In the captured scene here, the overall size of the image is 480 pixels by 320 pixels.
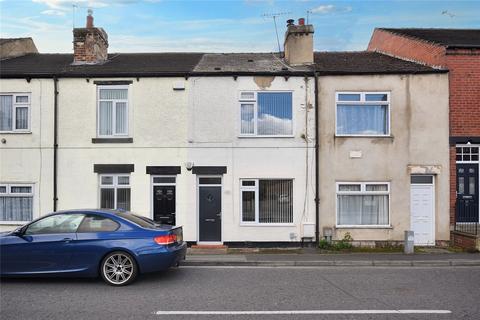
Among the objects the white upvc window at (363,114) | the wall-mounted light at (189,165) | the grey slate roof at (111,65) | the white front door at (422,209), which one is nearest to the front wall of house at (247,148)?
the wall-mounted light at (189,165)

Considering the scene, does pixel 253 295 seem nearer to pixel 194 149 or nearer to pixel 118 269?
pixel 118 269

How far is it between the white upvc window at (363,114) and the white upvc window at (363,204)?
1601 millimetres

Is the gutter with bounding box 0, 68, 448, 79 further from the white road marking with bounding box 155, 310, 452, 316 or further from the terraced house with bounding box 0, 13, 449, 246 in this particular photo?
the white road marking with bounding box 155, 310, 452, 316

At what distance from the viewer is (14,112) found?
14227 millimetres

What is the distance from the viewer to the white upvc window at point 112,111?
14211 mm

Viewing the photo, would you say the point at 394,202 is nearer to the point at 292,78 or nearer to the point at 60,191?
the point at 292,78

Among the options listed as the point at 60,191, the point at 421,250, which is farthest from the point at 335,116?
the point at 60,191

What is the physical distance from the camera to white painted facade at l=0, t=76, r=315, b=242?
551 inches

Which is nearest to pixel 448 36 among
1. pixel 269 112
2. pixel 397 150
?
pixel 397 150

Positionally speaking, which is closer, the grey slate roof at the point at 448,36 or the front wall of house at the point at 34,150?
the front wall of house at the point at 34,150

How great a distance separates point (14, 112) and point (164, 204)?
536 centimetres

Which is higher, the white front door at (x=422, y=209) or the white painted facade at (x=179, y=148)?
the white painted facade at (x=179, y=148)

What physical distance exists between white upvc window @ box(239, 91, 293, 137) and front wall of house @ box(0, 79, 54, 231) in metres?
5.88

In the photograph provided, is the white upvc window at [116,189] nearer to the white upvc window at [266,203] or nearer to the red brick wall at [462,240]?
the white upvc window at [266,203]
